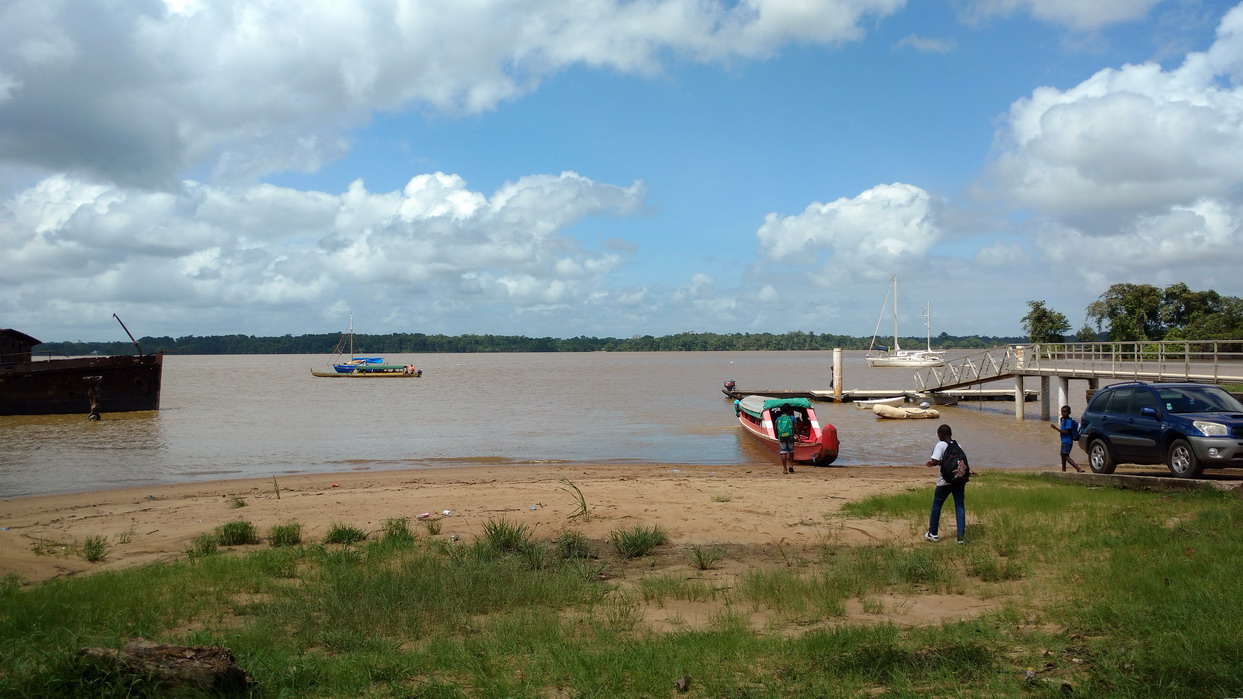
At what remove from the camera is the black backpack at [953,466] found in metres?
10.4

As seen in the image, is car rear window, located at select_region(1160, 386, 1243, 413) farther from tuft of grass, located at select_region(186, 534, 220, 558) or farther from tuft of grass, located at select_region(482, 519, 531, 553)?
tuft of grass, located at select_region(186, 534, 220, 558)

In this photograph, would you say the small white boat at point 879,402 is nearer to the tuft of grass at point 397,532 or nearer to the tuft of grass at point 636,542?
the tuft of grass at point 636,542

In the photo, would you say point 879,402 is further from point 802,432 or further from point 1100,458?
point 1100,458

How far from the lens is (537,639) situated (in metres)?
6.75

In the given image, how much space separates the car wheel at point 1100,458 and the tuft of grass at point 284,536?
14.8m

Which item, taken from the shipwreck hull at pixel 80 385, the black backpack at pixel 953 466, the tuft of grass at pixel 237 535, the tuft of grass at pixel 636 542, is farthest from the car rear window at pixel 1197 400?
the shipwreck hull at pixel 80 385

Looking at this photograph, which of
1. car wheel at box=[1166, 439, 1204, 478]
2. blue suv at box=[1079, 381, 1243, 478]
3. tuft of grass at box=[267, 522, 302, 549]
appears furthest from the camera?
car wheel at box=[1166, 439, 1204, 478]

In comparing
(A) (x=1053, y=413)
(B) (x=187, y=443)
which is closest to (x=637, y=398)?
(A) (x=1053, y=413)

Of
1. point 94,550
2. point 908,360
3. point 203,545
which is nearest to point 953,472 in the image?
point 203,545

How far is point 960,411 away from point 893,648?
41.6 m

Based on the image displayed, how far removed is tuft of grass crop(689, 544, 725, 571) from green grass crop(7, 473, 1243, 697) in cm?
24

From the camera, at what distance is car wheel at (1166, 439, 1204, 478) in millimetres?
13609

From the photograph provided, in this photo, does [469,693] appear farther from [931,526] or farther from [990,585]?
[931,526]

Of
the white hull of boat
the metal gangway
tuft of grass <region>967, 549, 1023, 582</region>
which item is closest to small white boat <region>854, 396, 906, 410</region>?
the metal gangway
